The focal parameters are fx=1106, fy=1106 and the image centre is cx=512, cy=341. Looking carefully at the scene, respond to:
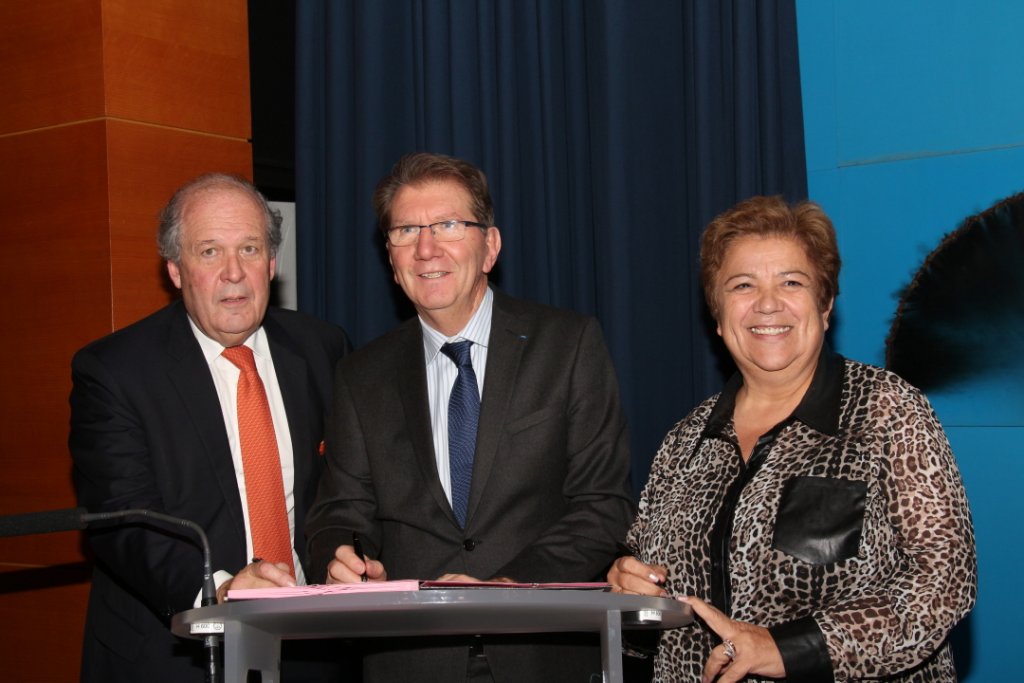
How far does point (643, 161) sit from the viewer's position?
3.42 meters

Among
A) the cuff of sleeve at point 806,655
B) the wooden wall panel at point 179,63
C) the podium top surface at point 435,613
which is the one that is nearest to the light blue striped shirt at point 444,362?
the podium top surface at point 435,613

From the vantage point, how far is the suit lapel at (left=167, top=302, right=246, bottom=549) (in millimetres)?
2777

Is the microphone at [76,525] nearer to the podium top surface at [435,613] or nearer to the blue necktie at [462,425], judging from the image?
the podium top surface at [435,613]

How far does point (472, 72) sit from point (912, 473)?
2235 mm

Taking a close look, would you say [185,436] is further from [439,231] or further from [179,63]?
[179,63]

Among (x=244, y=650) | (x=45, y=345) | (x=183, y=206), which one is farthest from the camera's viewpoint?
(x=45, y=345)

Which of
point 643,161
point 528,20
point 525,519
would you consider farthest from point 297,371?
point 528,20

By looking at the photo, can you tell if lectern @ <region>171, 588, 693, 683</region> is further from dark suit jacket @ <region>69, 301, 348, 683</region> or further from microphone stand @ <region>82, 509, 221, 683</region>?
dark suit jacket @ <region>69, 301, 348, 683</region>

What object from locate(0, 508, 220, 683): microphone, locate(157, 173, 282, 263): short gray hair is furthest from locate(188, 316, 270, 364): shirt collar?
locate(0, 508, 220, 683): microphone

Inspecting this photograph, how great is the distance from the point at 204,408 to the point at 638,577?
122 cm

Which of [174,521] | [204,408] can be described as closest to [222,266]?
[204,408]

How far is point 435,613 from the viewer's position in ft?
5.47

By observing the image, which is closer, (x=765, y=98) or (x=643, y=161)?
(x=765, y=98)

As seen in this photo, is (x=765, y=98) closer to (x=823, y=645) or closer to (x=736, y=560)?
(x=736, y=560)
